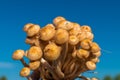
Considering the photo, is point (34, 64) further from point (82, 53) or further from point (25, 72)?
point (82, 53)

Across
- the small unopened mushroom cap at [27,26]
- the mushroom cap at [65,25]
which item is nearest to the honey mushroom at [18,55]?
the small unopened mushroom cap at [27,26]

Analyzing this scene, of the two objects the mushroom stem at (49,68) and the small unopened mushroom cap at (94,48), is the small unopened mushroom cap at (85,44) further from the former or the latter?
the mushroom stem at (49,68)

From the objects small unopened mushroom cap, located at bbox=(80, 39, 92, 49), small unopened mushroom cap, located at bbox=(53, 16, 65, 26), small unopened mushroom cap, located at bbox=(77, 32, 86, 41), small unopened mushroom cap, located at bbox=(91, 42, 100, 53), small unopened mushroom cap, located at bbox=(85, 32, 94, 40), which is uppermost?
small unopened mushroom cap, located at bbox=(53, 16, 65, 26)

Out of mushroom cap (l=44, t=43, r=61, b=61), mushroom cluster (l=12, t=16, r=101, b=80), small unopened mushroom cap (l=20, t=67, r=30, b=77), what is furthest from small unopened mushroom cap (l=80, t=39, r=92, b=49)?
small unopened mushroom cap (l=20, t=67, r=30, b=77)

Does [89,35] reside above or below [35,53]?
above

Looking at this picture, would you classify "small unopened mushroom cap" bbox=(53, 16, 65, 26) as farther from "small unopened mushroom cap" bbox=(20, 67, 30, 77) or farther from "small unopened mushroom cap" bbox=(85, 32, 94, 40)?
"small unopened mushroom cap" bbox=(20, 67, 30, 77)

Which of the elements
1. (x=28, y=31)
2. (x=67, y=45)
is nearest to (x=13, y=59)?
(x=28, y=31)

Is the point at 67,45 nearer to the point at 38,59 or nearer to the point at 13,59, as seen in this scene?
the point at 38,59

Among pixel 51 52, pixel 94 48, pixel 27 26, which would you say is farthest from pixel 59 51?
pixel 27 26

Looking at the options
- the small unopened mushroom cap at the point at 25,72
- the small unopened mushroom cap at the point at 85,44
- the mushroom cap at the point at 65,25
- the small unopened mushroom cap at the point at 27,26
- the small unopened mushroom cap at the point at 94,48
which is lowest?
the small unopened mushroom cap at the point at 25,72
